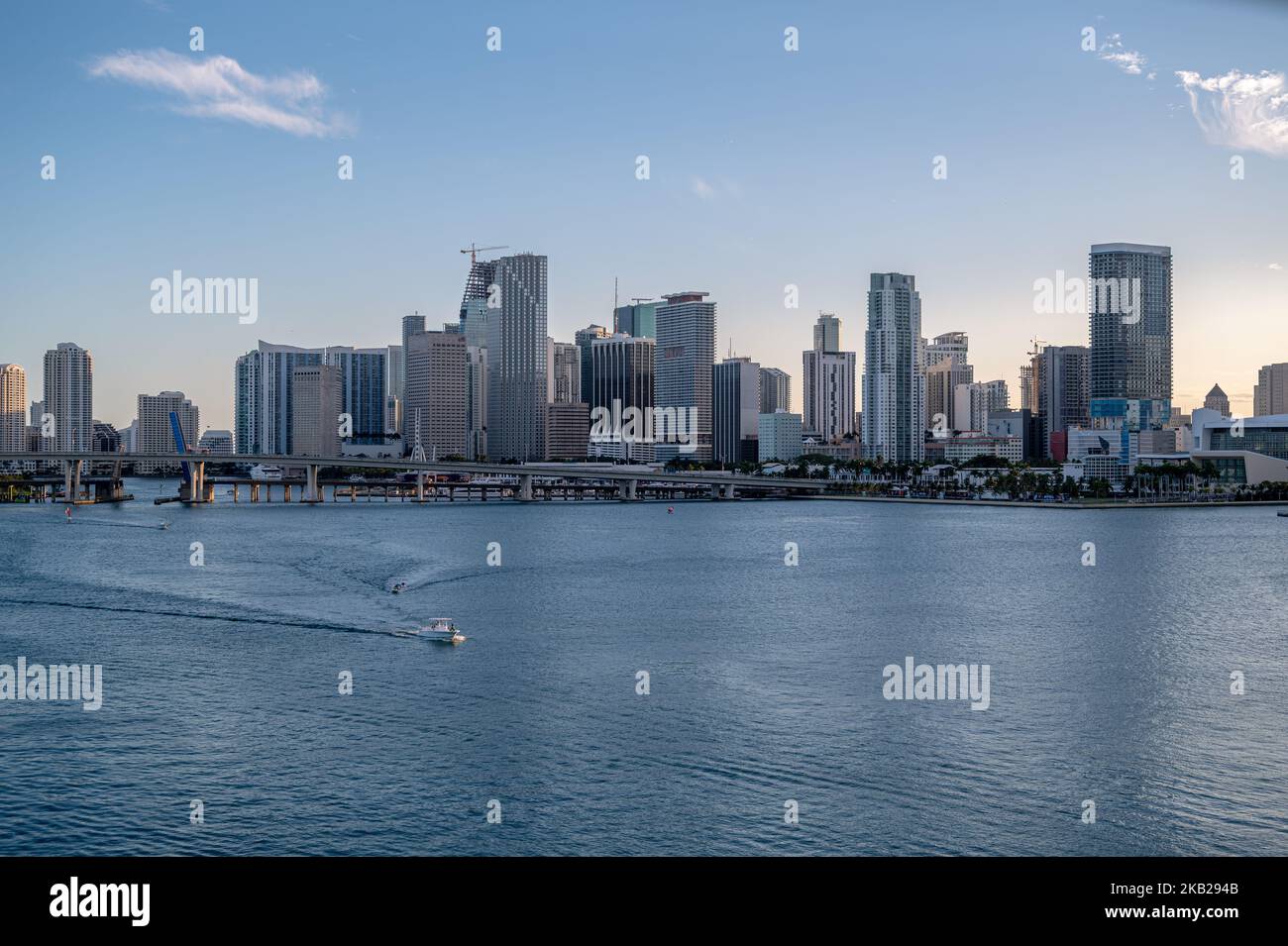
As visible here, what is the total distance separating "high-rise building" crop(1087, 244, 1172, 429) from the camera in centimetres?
7919

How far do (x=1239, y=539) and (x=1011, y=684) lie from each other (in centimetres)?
2067

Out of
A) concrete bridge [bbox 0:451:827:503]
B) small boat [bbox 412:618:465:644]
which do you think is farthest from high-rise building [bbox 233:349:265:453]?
small boat [bbox 412:618:465:644]

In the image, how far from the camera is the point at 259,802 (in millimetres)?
6914

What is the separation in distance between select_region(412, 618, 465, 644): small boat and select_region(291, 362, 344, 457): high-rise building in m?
72.7

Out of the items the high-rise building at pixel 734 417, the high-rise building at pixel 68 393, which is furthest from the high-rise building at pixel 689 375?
the high-rise building at pixel 68 393

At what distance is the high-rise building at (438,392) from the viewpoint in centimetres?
8306

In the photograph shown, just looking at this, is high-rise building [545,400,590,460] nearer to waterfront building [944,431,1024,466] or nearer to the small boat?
waterfront building [944,431,1024,466]

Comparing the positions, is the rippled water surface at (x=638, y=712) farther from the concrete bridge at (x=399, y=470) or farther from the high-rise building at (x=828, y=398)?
the high-rise building at (x=828, y=398)

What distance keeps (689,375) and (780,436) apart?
9561 mm

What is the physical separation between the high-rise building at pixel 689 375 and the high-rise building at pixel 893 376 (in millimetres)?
13799

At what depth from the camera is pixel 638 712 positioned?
9.13 meters

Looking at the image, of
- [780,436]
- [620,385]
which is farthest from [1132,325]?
[620,385]
